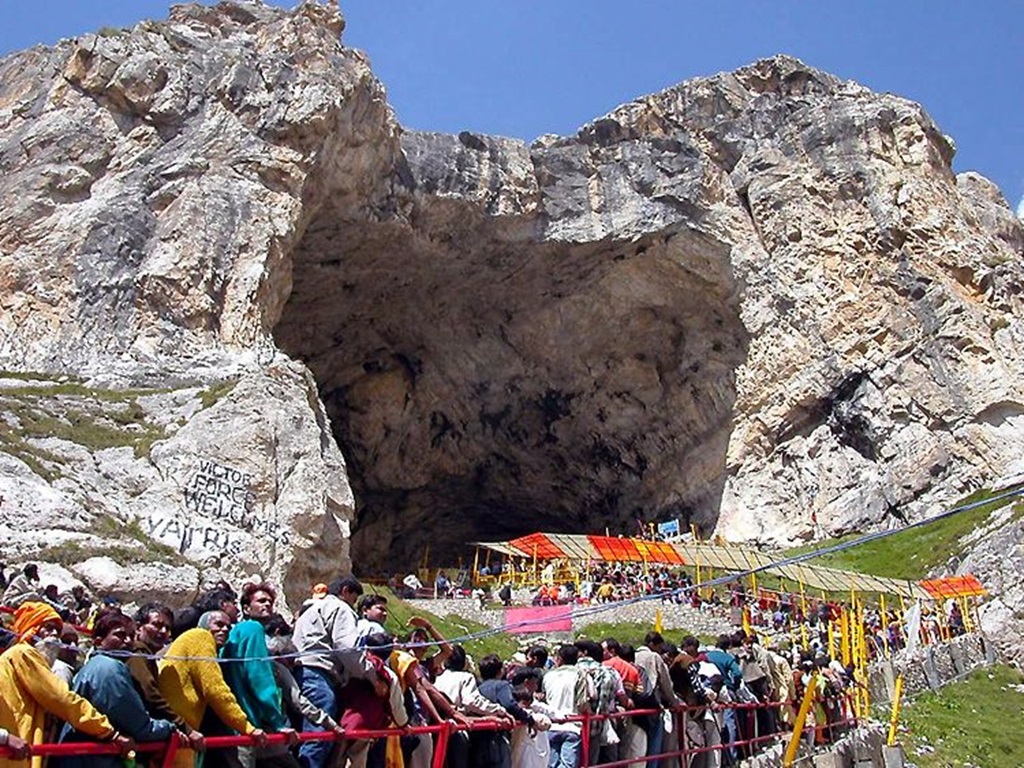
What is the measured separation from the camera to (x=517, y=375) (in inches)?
1666

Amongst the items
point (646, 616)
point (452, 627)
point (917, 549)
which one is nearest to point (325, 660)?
point (452, 627)

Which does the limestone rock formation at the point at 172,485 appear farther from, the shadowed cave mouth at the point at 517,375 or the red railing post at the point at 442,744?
the shadowed cave mouth at the point at 517,375

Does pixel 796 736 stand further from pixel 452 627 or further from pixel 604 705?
pixel 452 627

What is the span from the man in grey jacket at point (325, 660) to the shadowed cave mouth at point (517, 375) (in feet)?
100

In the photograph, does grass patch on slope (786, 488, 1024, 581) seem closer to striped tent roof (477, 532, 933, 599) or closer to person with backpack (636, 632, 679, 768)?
striped tent roof (477, 532, 933, 599)

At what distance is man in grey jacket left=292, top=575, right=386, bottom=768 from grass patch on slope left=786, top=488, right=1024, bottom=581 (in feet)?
89.5

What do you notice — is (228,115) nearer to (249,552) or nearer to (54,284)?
(54,284)

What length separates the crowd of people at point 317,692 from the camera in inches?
184

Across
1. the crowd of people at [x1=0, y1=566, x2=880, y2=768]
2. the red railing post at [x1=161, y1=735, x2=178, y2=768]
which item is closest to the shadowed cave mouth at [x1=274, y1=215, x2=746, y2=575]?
the crowd of people at [x1=0, y1=566, x2=880, y2=768]

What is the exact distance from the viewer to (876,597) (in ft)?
94.3

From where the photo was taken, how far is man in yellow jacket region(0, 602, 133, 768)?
4.50 metres

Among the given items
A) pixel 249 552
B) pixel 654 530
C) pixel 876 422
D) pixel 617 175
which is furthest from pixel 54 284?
pixel 876 422

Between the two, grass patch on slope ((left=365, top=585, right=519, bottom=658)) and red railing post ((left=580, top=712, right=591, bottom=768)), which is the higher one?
red railing post ((left=580, top=712, right=591, bottom=768))

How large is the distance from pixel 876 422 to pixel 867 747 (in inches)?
1051
